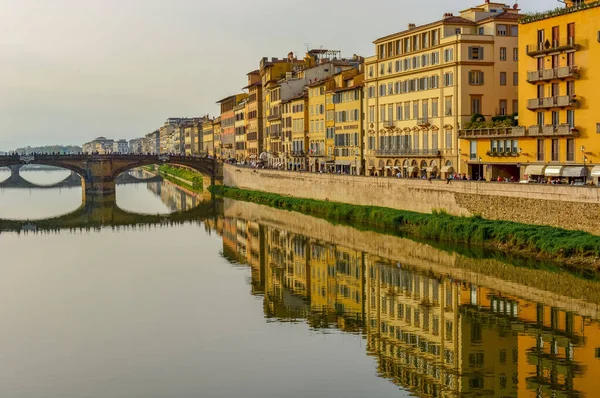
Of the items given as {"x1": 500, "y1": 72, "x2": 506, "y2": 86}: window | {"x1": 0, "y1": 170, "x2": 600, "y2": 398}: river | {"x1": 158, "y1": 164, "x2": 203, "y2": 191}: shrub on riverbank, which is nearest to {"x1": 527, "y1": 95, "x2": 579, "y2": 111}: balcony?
{"x1": 500, "y1": 72, "x2": 506, "y2": 86}: window

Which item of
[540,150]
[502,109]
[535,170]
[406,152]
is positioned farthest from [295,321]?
[406,152]

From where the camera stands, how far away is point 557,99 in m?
38.4

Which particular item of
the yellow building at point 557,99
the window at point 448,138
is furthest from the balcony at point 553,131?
the window at point 448,138

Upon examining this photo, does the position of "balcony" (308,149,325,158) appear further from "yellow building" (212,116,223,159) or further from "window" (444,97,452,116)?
"yellow building" (212,116,223,159)

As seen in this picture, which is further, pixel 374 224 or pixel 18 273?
pixel 374 224

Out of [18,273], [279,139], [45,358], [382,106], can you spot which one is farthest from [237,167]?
[45,358]

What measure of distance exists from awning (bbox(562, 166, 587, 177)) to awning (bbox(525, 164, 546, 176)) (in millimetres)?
1614

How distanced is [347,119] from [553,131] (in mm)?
24874

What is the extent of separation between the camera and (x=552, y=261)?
98.9ft

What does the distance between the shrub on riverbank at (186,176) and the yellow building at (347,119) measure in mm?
30996

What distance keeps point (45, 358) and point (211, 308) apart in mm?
6791

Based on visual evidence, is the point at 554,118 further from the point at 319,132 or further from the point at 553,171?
the point at 319,132

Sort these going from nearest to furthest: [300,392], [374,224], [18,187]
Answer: [300,392], [374,224], [18,187]

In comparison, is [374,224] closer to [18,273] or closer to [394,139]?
[394,139]
